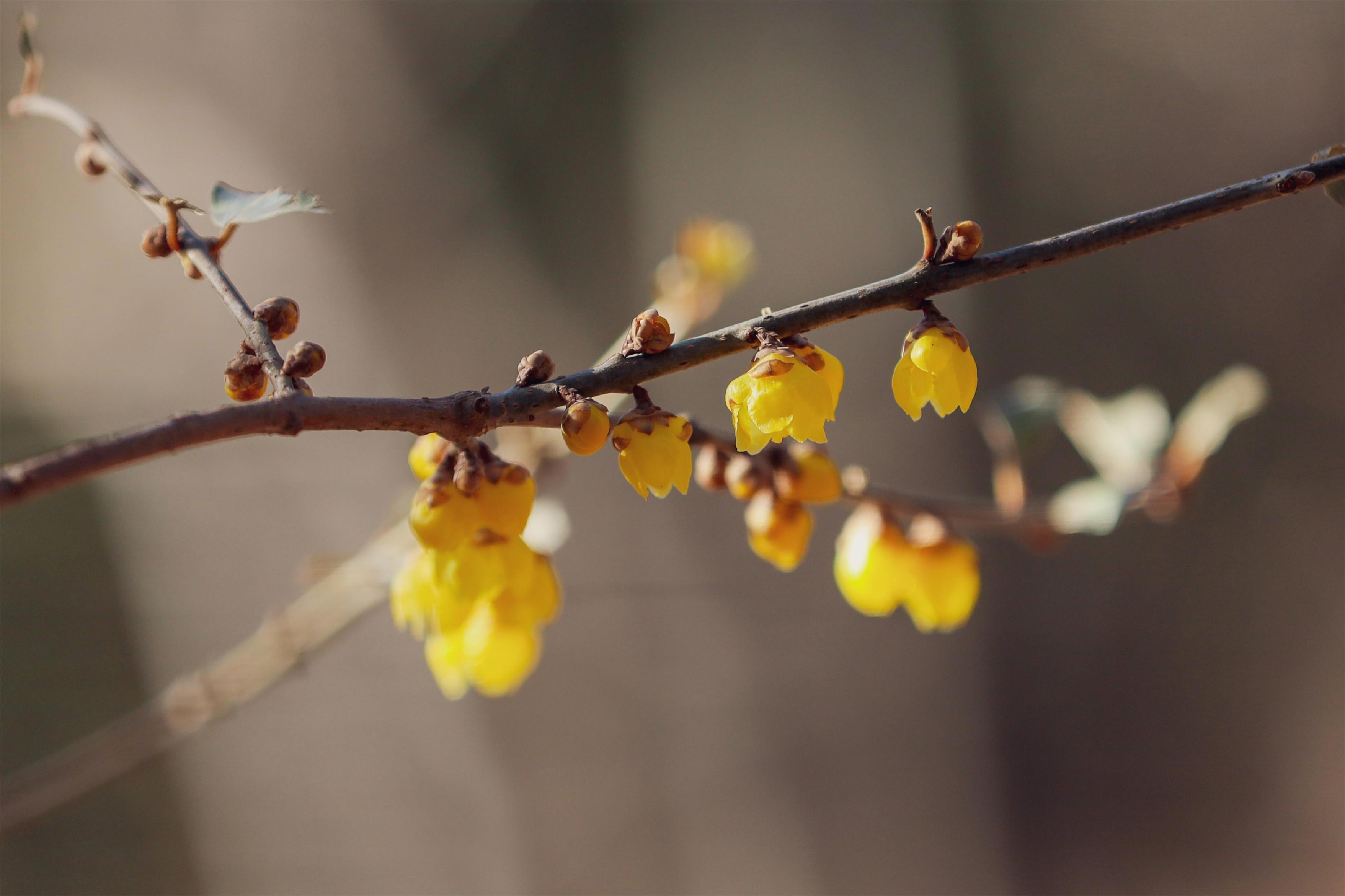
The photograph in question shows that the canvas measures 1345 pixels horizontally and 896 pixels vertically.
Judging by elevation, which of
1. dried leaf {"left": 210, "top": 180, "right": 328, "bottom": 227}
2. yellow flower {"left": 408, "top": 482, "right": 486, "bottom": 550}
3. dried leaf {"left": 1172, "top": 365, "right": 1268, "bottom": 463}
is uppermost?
dried leaf {"left": 1172, "top": 365, "right": 1268, "bottom": 463}

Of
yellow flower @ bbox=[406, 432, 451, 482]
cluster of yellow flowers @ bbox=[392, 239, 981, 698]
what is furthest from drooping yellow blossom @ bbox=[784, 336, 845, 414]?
yellow flower @ bbox=[406, 432, 451, 482]

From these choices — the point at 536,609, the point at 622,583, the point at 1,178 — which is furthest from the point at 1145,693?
the point at 1,178

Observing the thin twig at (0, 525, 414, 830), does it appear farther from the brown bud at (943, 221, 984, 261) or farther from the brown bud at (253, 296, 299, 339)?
the brown bud at (943, 221, 984, 261)

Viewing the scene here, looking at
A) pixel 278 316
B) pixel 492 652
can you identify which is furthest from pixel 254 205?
pixel 492 652

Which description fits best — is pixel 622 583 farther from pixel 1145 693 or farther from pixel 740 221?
pixel 1145 693

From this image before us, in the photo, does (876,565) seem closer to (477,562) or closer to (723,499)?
(477,562)

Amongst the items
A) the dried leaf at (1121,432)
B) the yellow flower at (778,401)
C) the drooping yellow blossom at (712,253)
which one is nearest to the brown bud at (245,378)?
the yellow flower at (778,401)

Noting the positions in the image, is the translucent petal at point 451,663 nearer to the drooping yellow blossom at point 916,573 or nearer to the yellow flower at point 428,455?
the yellow flower at point 428,455

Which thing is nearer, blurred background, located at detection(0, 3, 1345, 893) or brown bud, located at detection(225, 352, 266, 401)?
brown bud, located at detection(225, 352, 266, 401)
